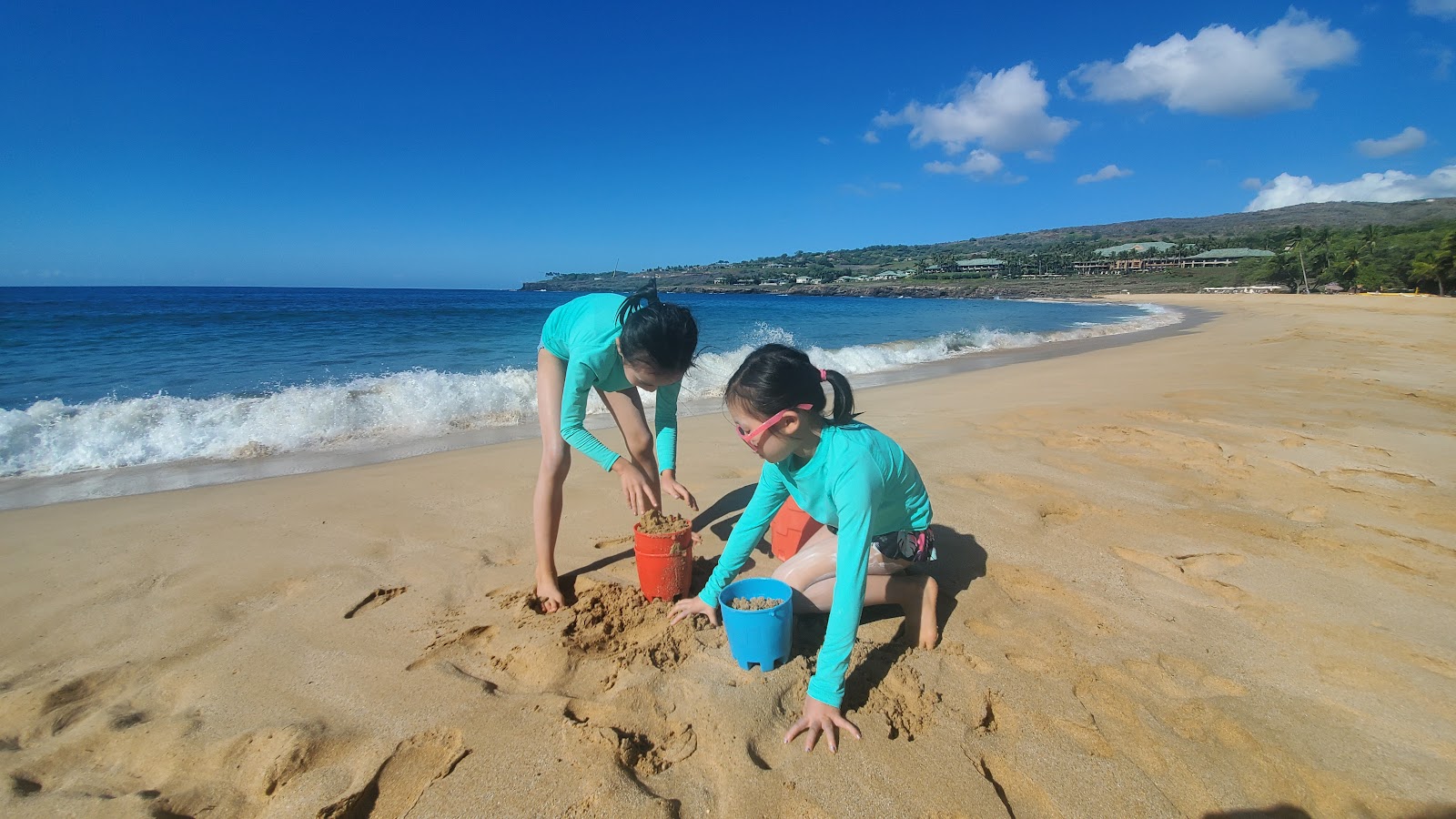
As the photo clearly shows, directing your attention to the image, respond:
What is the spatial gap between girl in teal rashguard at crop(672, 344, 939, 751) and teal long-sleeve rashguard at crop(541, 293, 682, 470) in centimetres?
76

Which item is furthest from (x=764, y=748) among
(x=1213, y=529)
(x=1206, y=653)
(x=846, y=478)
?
Result: (x=1213, y=529)

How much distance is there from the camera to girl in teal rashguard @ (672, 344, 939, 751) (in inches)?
79.1

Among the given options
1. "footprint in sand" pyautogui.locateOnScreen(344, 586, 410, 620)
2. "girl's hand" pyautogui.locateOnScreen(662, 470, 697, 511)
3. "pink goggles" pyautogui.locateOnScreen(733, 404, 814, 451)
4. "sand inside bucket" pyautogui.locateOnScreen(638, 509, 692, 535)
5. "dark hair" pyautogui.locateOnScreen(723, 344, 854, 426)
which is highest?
"dark hair" pyautogui.locateOnScreen(723, 344, 854, 426)

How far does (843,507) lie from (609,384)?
4.63 feet

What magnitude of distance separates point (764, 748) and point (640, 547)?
103 centimetres

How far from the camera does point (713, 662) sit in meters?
2.36

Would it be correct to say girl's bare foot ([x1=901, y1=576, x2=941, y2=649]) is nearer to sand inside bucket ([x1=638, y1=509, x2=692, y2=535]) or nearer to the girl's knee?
sand inside bucket ([x1=638, y1=509, x2=692, y2=535])

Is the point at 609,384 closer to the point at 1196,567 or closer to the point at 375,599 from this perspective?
the point at 375,599

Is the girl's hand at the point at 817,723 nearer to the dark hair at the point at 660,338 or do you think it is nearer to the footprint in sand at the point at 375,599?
the dark hair at the point at 660,338

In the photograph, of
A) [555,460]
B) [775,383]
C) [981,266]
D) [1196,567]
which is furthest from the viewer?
[981,266]

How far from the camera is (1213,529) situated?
3465mm

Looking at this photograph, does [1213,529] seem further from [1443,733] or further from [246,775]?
[246,775]

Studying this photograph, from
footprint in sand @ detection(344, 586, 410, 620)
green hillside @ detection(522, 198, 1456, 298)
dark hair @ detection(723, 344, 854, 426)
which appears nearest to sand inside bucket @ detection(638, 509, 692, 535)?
dark hair @ detection(723, 344, 854, 426)

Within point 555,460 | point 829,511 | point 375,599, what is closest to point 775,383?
point 829,511
